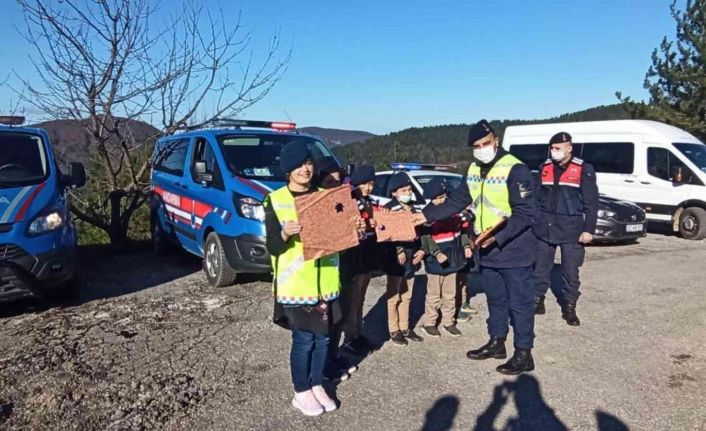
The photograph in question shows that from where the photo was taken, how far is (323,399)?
354 centimetres

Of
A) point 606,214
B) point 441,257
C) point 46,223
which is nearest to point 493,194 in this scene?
point 441,257

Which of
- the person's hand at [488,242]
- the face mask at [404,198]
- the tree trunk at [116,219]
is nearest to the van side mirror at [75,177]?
the face mask at [404,198]

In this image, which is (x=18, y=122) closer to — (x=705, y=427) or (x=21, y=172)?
(x=21, y=172)

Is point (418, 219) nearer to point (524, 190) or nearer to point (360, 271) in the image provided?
point (360, 271)

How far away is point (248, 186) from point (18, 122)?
10.00 feet

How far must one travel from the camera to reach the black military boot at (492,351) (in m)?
4.45

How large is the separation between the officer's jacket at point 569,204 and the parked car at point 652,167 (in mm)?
7867

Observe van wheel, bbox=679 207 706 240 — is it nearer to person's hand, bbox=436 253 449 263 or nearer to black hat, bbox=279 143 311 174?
person's hand, bbox=436 253 449 263

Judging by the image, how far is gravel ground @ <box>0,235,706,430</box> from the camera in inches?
135

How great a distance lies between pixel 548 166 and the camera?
548cm

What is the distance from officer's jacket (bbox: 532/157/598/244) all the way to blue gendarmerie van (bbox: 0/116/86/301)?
15.1ft

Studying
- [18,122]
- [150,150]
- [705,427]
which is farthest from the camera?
[150,150]

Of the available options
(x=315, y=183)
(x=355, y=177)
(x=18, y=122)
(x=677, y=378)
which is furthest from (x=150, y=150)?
(x=677, y=378)

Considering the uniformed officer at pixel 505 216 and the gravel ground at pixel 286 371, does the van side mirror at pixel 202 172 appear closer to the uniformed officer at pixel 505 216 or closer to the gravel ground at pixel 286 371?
the gravel ground at pixel 286 371
